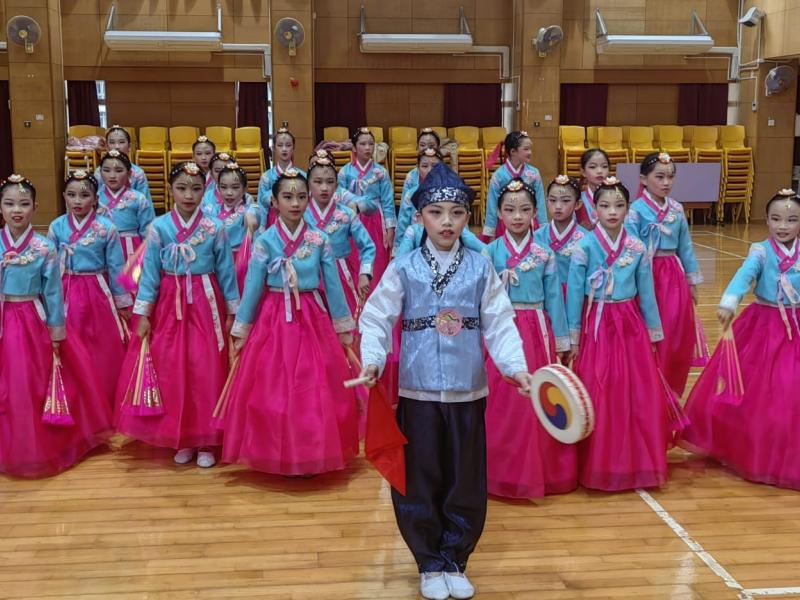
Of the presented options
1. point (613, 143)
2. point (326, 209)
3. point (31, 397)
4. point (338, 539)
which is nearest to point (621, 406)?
point (338, 539)

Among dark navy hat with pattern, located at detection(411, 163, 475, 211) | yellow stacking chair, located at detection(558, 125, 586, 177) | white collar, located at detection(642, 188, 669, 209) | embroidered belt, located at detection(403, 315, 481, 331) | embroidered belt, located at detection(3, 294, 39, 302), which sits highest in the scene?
yellow stacking chair, located at detection(558, 125, 586, 177)

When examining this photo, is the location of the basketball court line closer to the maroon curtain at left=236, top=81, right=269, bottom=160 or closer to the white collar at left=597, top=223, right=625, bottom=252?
the white collar at left=597, top=223, right=625, bottom=252

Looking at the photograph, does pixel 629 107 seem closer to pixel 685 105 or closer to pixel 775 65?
pixel 685 105

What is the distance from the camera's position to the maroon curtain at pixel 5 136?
15.5m

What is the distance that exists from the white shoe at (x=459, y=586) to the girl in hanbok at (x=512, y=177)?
14.7 feet

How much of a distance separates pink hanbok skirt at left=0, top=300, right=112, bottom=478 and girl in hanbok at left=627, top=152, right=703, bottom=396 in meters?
3.58

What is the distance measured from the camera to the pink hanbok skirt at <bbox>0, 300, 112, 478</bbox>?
4.76m

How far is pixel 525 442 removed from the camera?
4.41 meters

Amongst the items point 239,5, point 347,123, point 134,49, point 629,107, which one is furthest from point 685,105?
point 134,49

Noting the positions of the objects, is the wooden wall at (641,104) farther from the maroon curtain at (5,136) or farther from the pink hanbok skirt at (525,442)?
the pink hanbok skirt at (525,442)

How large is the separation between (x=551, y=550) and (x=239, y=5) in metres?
14.4

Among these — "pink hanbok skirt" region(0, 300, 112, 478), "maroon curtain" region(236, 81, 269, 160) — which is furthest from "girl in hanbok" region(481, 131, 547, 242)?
"maroon curtain" region(236, 81, 269, 160)

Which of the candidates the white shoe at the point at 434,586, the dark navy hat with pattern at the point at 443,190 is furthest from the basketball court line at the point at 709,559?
the dark navy hat with pattern at the point at 443,190

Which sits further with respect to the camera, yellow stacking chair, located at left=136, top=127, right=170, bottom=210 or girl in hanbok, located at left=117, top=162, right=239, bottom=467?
yellow stacking chair, located at left=136, top=127, right=170, bottom=210
